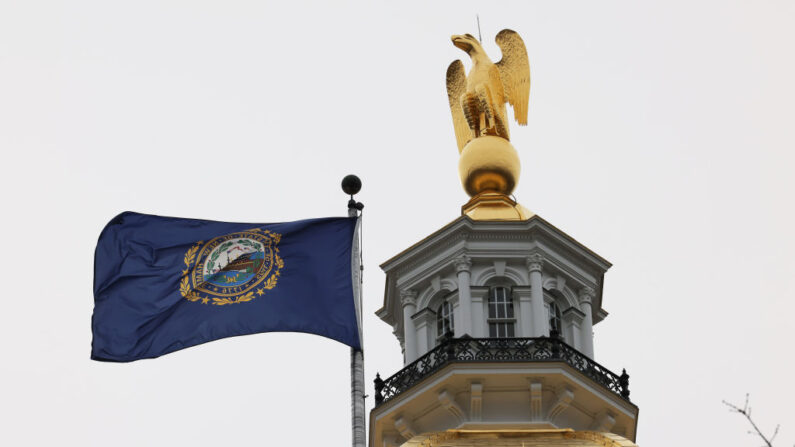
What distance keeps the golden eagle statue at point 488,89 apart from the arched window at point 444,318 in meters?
5.53

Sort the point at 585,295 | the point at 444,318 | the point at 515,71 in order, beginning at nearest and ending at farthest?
the point at 444,318 < the point at 585,295 < the point at 515,71

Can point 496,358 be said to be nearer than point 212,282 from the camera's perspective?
No

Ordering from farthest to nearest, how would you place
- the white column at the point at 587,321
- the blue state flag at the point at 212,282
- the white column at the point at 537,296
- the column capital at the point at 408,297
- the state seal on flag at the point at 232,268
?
the column capital at the point at 408,297, the white column at the point at 587,321, the white column at the point at 537,296, the state seal on flag at the point at 232,268, the blue state flag at the point at 212,282

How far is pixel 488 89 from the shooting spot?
49438 millimetres

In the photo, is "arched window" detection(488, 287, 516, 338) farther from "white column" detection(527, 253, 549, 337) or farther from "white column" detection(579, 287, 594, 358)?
"white column" detection(579, 287, 594, 358)

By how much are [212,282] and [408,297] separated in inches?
608

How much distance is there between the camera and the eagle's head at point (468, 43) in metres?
50.1

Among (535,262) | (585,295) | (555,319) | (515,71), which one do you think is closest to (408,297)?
(535,262)

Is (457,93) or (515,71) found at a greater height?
(515,71)

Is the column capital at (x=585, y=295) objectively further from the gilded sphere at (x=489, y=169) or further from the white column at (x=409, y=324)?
the white column at (x=409, y=324)

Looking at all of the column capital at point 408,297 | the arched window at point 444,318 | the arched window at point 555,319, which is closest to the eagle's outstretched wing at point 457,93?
the column capital at point 408,297

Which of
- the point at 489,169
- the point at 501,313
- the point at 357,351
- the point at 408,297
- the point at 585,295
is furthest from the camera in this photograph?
the point at 489,169

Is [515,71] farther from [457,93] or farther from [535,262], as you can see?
[535,262]

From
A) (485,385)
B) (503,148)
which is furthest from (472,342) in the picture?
(503,148)
